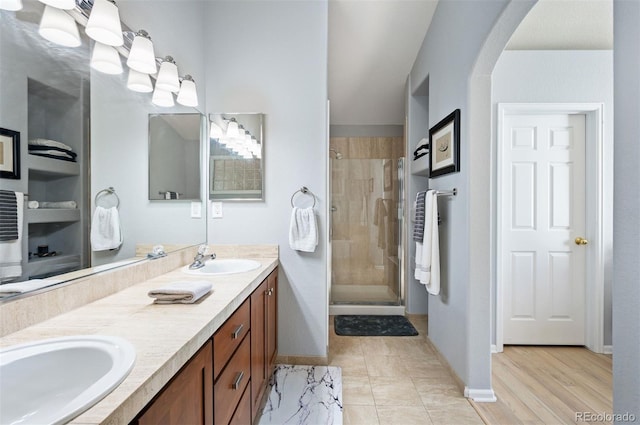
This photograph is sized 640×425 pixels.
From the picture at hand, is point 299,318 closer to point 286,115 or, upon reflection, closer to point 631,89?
point 286,115

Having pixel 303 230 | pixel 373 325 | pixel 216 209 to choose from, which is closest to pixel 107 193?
pixel 216 209

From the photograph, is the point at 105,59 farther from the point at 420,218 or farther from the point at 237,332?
the point at 420,218

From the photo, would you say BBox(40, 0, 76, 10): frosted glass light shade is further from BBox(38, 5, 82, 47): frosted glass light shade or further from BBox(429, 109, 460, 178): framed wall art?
BBox(429, 109, 460, 178): framed wall art

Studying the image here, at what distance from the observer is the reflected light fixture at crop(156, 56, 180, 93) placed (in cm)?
170

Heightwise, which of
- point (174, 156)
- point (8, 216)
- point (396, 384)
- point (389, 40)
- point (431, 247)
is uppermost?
point (389, 40)

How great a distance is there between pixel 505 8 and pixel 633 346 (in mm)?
1583

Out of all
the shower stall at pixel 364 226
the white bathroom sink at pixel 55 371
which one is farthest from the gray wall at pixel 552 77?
the white bathroom sink at pixel 55 371

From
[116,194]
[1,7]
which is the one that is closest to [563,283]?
[116,194]

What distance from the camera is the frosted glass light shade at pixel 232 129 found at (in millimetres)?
2264

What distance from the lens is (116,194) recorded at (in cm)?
131

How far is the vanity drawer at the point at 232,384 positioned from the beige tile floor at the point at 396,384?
2.41 ft

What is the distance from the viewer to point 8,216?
862 mm

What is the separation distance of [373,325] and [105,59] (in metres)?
2.96

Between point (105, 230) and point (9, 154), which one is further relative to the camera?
point (105, 230)
